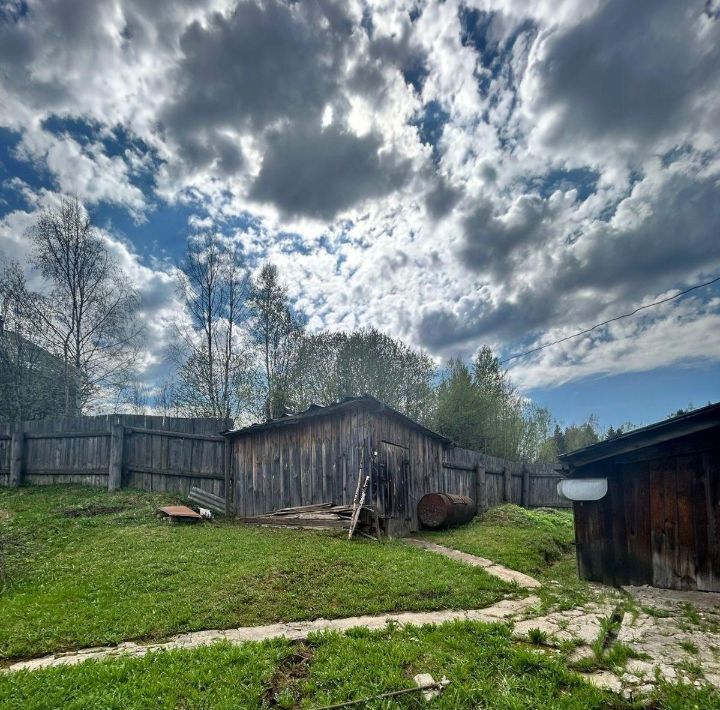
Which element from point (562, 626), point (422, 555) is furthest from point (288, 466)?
point (562, 626)

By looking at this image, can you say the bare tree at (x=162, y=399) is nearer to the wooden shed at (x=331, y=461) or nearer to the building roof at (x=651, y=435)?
the wooden shed at (x=331, y=461)

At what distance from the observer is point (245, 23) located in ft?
30.2

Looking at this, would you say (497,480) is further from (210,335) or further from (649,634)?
(210,335)

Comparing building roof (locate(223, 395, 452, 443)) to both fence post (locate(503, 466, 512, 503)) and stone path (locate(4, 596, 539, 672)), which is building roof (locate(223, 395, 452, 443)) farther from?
fence post (locate(503, 466, 512, 503))

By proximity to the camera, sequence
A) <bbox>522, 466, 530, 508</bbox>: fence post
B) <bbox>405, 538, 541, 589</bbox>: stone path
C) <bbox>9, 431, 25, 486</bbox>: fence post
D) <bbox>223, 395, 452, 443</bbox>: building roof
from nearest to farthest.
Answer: <bbox>405, 538, 541, 589</bbox>: stone path < <bbox>223, 395, 452, 443</bbox>: building roof < <bbox>9, 431, 25, 486</bbox>: fence post < <bbox>522, 466, 530, 508</bbox>: fence post

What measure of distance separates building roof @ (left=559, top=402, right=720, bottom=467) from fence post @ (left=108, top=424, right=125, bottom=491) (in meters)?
12.5

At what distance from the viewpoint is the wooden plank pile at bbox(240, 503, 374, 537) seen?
403 inches

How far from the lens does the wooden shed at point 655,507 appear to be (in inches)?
226

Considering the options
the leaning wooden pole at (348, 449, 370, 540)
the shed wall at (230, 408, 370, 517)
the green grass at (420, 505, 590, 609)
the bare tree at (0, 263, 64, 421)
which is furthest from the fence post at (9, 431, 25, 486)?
the green grass at (420, 505, 590, 609)

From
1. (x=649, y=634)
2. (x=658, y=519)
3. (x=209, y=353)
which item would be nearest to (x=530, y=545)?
(x=658, y=519)

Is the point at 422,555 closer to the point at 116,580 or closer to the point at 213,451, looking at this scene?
the point at 116,580

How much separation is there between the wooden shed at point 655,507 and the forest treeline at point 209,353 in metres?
14.6

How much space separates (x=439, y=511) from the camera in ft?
39.3

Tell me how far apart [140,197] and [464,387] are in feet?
57.9
